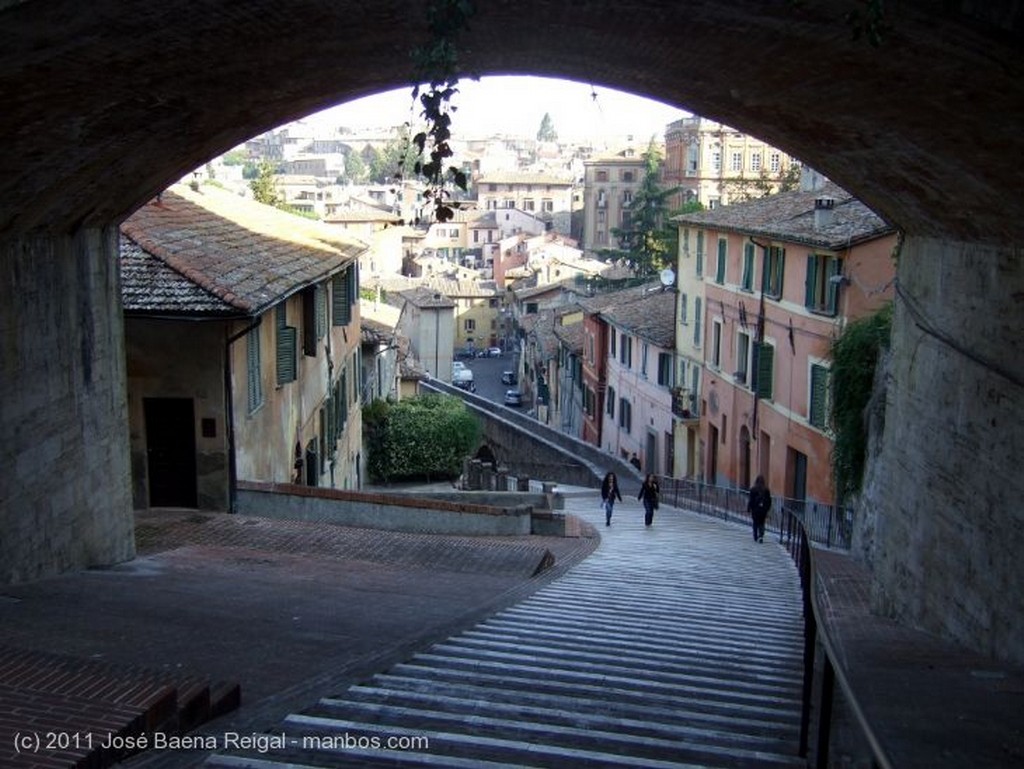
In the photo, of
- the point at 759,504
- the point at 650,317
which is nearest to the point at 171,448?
the point at 759,504

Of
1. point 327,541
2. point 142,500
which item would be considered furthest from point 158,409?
point 327,541

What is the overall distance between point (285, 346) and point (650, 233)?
146 feet

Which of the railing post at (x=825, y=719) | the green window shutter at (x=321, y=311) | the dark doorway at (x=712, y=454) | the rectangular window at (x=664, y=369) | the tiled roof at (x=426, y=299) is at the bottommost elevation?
the dark doorway at (x=712, y=454)

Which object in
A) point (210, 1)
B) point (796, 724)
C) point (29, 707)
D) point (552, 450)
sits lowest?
point (552, 450)

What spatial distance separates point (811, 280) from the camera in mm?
28938

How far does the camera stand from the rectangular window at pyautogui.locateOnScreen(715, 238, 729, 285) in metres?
36.5

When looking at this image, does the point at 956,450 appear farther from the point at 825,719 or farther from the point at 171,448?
the point at 171,448

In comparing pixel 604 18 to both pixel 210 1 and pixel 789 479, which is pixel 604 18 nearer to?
pixel 210 1

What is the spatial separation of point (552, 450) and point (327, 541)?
2397 cm

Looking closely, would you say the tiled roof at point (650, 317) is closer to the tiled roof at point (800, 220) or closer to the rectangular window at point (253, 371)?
the tiled roof at point (800, 220)

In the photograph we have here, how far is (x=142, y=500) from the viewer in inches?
660

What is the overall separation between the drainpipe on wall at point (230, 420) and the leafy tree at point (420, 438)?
14.9 meters

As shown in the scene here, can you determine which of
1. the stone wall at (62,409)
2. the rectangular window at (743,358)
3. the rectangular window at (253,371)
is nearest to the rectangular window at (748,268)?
the rectangular window at (743,358)

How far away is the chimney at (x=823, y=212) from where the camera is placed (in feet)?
93.6
